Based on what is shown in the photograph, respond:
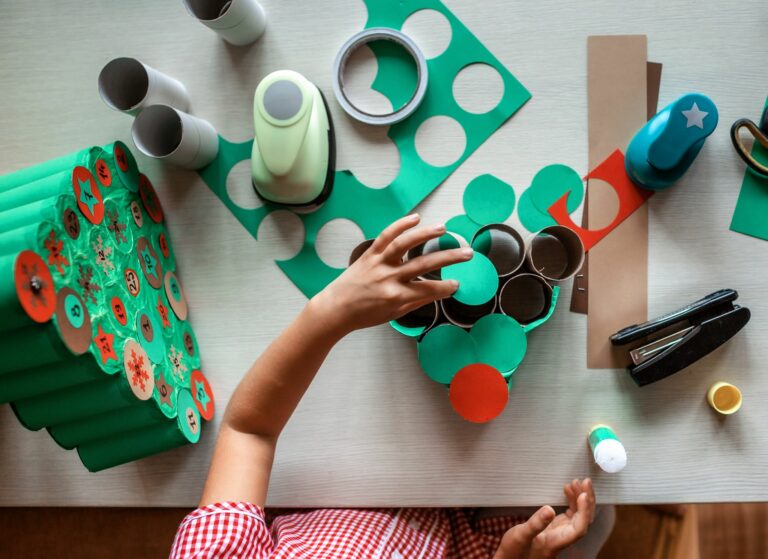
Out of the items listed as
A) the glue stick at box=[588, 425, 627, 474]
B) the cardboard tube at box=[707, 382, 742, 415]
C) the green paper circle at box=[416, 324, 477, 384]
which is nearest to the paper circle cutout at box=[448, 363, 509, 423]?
the green paper circle at box=[416, 324, 477, 384]

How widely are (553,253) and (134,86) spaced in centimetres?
55

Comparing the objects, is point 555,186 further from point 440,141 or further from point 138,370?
point 138,370

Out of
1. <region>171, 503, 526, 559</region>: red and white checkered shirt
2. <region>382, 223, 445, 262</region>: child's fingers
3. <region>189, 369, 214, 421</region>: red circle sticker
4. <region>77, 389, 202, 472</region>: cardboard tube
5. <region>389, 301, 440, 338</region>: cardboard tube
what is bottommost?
<region>171, 503, 526, 559</region>: red and white checkered shirt

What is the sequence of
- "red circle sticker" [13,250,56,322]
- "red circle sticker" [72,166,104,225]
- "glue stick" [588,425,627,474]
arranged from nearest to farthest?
"red circle sticker" [13,250,56,322] < "red circle sticker" [72,166,104,225] < "glue stick" [588,425,627,474]

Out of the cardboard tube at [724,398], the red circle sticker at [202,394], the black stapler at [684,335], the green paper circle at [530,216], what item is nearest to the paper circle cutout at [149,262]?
the red circle sticker at [202,394]

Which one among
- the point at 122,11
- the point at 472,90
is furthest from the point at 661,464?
the point at 122,11

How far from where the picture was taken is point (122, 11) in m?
0.71

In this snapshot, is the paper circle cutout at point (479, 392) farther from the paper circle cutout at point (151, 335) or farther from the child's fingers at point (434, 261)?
the paper circle cutout at point (151, 335)

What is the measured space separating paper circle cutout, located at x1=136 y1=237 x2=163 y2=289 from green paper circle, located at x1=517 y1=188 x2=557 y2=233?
442 mm

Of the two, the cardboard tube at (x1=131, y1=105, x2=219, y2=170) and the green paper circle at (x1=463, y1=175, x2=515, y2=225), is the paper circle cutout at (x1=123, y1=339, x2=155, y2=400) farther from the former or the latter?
the green paper circle at (x1=463, y1=175, x2=515, y2=225)

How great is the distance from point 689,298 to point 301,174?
1.61ft

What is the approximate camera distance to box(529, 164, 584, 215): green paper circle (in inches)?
27.0

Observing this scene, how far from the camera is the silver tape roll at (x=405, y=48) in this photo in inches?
27.0

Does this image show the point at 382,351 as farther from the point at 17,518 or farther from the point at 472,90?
the point at 17,518
